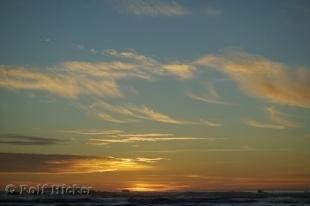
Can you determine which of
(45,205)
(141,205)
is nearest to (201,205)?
(141,205)

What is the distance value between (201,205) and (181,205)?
9.59 feet

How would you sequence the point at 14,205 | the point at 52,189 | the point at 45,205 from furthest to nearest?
the point at 52,189 < the point at 45,205 < the point at 14,205

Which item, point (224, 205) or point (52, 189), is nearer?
point (224, 205)

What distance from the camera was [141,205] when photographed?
68.6m

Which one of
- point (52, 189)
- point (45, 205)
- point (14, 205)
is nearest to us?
point (14, 205)

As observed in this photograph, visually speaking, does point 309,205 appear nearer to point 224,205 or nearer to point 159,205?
point 224,205

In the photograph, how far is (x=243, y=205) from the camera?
7000cm

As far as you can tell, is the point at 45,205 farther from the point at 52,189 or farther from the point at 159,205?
the point at 52,189

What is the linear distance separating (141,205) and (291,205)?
22.0 m

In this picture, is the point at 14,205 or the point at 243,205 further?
the point at 243,205

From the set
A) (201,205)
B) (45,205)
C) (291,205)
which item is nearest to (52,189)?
(45,205)

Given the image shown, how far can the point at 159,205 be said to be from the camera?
2714 inches

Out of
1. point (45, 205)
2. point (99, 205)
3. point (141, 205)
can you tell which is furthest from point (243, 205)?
point (45, 205)

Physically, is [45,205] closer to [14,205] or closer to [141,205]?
[14,205]
